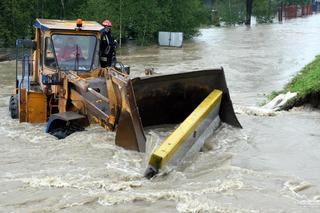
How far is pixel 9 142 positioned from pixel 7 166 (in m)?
1.83

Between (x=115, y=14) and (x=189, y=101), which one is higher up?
(x=115, y=14)

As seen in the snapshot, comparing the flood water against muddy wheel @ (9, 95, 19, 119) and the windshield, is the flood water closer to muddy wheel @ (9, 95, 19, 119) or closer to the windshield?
muddy wheel @ (9, 95, 19, 119)

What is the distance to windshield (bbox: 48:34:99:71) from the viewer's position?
35.8 feet

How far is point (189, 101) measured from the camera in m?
9.88

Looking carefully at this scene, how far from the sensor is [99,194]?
262 inches

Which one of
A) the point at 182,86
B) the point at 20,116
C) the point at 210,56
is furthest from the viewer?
the point at 210,56

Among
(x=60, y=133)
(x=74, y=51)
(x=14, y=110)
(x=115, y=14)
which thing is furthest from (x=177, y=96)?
(x=115, y=14)

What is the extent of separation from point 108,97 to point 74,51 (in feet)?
8.12

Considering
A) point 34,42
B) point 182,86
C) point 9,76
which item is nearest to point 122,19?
point 9,76

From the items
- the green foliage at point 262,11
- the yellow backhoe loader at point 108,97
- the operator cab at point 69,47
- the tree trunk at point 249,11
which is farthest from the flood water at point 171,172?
the green foliage at point 262,11

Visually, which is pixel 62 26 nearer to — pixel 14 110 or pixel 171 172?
pixel 14 110

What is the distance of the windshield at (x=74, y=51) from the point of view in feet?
35.8

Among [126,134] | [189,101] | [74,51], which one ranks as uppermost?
[74,51]

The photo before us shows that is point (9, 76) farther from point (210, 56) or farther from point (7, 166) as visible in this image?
point (7, 166)
